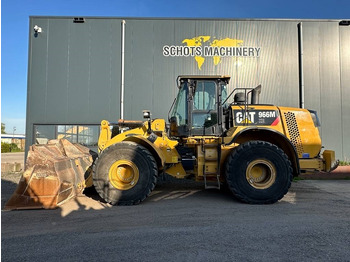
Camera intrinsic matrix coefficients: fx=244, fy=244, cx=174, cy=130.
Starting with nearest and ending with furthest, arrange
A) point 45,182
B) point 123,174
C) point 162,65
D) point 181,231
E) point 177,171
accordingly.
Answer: point 181,231 → point 45,182 → point 123,174 → point 177,171 → point 162,65

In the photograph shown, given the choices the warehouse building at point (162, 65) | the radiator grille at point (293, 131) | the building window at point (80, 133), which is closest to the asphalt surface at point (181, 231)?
the radiator grille at point (293, 131)

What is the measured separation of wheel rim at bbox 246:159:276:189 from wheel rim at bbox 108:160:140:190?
2480 millimetres

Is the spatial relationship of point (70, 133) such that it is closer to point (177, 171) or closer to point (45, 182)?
point (45, 182)

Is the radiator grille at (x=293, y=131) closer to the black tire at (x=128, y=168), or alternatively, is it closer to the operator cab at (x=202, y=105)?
the operator cab at (x=202, y=105)

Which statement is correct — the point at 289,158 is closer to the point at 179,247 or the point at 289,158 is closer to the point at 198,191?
the point at 198,191

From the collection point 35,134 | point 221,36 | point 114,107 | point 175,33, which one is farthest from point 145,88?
point 35,134

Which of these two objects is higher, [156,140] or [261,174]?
[156,140]

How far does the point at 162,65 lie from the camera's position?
11078mm

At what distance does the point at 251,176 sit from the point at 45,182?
4.31 metres

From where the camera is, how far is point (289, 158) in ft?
19.0

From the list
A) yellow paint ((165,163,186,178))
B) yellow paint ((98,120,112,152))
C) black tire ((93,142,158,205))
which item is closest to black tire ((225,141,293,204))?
yellow paint ((165,163,186,178))

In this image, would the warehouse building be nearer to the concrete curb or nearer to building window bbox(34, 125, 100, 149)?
building window bbox(34, 125, 100, 149)

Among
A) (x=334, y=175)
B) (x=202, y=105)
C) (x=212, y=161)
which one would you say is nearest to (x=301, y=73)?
(x=334, y=175)

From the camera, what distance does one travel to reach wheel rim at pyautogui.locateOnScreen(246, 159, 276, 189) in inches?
211
